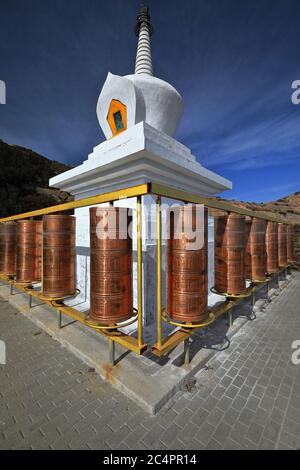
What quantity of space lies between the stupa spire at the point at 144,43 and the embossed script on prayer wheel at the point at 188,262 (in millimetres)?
7806

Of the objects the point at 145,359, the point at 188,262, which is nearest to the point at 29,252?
the point at 145,359

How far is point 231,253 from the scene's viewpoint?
3.73 meters

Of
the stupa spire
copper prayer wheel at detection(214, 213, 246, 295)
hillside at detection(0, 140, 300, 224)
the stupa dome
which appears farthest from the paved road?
hillside at detection(0, 140, 300, 224)

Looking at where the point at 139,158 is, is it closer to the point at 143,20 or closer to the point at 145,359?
the point at 145,359

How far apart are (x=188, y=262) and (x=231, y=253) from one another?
1370 mm

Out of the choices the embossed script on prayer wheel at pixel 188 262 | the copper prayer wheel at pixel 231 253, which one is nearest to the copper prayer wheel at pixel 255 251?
the copper prayer wheel at pixel 231 253

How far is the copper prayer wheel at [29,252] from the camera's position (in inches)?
189

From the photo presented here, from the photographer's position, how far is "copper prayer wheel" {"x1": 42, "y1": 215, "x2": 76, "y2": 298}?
364cm

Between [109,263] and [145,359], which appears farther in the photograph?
[145,359]

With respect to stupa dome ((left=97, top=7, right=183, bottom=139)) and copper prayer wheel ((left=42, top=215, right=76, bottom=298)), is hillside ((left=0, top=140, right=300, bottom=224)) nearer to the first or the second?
stupa dome ((left=97, top=7, right=183, bottom=139))
